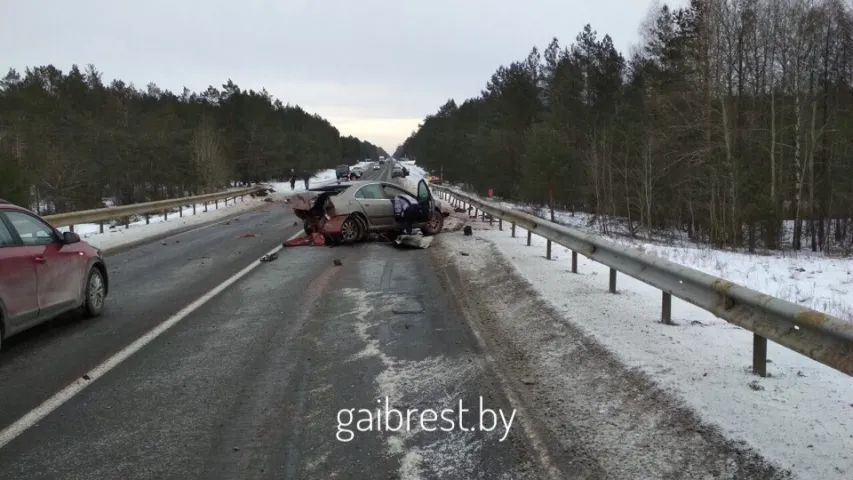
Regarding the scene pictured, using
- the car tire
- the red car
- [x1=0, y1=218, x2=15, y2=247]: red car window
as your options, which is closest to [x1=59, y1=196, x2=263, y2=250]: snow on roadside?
the car tire

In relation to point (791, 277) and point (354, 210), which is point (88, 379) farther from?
point (791, 277)

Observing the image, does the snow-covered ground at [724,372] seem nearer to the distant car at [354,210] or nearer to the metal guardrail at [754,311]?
the metal guardrail at [754,311]

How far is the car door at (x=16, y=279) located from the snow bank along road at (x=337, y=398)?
42 cm

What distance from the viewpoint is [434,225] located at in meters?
17.5

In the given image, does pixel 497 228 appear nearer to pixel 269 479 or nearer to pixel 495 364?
pixel 495 364

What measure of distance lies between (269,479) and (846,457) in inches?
124

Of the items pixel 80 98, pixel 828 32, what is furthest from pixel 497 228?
pixel 80 98

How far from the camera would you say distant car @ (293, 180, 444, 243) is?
1537 cm

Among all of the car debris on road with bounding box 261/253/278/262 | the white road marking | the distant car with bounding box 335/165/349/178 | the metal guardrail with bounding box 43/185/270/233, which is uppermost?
the distant car with bounding box 335/165/349/178

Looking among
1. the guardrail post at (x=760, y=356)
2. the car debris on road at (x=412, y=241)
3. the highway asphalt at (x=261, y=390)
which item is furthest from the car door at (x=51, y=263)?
the car debris on road at (x=412, y=241)

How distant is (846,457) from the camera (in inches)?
133

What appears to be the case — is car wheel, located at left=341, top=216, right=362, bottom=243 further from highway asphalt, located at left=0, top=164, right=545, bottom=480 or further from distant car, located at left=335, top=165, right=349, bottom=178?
distant car, located at left=335, top=165, right=349, bottom=178

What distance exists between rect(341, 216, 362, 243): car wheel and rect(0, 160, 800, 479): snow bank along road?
21.8 ft

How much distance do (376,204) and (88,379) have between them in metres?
11.1
